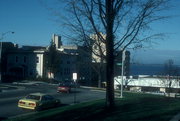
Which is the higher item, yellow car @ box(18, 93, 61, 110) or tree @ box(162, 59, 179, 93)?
tree @ box(162, 59, 179, 93)

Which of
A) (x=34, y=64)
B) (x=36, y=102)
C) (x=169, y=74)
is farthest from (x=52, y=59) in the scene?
(x=36, y=102)

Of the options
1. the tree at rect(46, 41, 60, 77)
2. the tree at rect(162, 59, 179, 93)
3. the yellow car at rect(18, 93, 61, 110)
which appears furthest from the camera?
the tree at rect(46, 41, 60, 77)

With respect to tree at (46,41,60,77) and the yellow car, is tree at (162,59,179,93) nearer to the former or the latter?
tree at (46,41,60,77)

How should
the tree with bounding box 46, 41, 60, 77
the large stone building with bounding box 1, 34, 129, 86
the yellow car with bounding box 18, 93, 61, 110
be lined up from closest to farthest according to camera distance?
1. the yellow car with bounding box 18, 93, 61, 110
2. the tree with bounding box 46, 41, 60, 77
3. the large stone building with bounding box 1, 34, 129, 86

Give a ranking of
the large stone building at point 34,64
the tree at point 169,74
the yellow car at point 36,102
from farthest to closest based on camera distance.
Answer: the large stone building at point 34,64 → the tree at point 169,74 → the yellow car at point 36,102

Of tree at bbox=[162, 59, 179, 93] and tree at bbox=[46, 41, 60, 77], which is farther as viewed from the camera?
tree at bbox=[46, 41, 60, 77]

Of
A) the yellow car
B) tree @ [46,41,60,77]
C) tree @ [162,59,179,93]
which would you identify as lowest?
the yellow car

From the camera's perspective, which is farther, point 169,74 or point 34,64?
point 34,64

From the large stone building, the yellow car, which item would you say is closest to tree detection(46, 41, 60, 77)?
the large stone building

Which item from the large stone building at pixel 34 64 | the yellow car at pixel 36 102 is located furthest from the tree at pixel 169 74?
the yellow car at pixel 36 102

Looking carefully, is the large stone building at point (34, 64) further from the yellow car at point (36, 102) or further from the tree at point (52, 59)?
the yellow car at point (36, 102)

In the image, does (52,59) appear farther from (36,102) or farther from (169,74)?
(36,102)

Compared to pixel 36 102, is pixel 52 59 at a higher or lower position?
higher

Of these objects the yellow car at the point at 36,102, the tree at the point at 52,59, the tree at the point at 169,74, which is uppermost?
the tree at the point at 52,59
